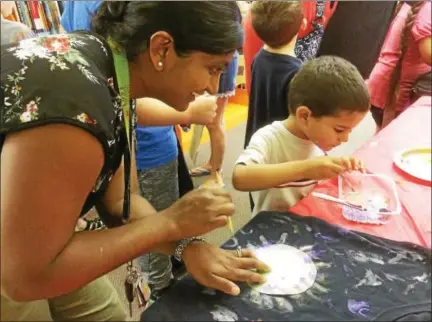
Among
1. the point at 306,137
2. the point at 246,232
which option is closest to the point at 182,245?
the point at 246,232

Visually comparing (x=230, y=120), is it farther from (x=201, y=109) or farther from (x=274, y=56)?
(x=201, y=109)

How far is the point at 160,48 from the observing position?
1.79 feet

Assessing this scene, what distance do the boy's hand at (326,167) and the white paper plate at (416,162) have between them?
0.14 m

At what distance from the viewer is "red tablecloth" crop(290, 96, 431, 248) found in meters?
0.78

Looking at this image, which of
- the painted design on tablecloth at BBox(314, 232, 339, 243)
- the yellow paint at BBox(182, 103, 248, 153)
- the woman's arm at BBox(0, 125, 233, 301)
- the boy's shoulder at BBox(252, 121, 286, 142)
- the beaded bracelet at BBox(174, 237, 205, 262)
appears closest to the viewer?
the woman's arm at BBox(0, 125, 233, 301)

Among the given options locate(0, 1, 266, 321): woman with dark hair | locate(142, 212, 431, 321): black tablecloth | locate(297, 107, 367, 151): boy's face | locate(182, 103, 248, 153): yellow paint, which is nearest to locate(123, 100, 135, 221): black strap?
locate(0, 1, 266, 321): woman with dark hair

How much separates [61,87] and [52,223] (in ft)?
0.40

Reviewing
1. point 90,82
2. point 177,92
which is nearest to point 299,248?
point 177,92

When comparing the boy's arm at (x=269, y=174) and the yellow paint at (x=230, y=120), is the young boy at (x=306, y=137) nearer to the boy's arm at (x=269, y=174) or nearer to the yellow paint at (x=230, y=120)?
the boy's arm at (x=269, y=174)

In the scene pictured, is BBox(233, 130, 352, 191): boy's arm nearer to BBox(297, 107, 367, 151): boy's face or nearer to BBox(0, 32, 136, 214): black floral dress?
BBox(297, 107, 367, 151): boy's face

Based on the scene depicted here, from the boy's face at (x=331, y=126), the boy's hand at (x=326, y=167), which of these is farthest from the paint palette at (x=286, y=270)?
the boy's face at (x=331, y=126)

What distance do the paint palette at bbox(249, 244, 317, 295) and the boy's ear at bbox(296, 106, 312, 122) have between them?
0.33m

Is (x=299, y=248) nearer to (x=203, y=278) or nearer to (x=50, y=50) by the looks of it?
(x=203, y=278)

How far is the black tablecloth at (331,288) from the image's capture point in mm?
592
